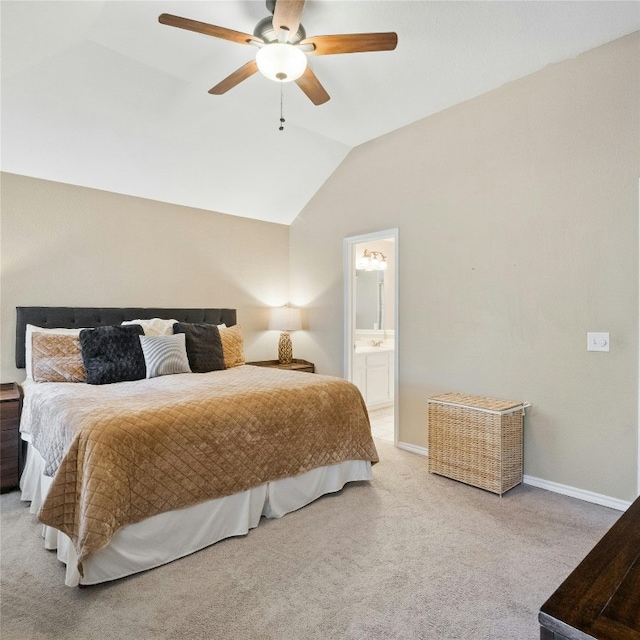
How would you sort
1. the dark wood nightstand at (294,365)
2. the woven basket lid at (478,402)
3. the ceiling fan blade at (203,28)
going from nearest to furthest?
the ceiling fan blade at (203,28)
the woven basket lid at (478,402)
the dark wood nightstand at (294,365)

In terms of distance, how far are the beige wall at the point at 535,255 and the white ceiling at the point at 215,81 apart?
0.92ft

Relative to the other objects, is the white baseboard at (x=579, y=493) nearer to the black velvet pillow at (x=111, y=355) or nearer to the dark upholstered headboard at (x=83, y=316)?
the black velvet pillow at (x=111, y=355)

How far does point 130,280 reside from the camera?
4.04m

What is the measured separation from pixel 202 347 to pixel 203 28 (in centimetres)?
240

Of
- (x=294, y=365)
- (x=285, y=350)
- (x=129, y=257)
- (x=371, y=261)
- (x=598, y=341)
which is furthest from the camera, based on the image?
(x=371, y=261)

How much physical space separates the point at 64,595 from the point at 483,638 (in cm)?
177

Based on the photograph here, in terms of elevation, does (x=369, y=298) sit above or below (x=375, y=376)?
above

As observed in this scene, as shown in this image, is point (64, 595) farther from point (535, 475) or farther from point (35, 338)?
point (535, 475)

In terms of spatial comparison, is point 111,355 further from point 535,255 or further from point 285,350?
point 535,255

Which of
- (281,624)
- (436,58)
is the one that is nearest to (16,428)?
(281,624)

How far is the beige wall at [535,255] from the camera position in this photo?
2666mm

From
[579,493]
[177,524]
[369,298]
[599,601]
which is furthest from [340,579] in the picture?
[369,298]

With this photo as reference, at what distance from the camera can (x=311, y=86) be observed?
2.55 m

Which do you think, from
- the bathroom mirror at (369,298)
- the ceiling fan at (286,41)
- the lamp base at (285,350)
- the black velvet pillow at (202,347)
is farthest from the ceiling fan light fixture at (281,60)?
the bathroom mirror at (369,298)
